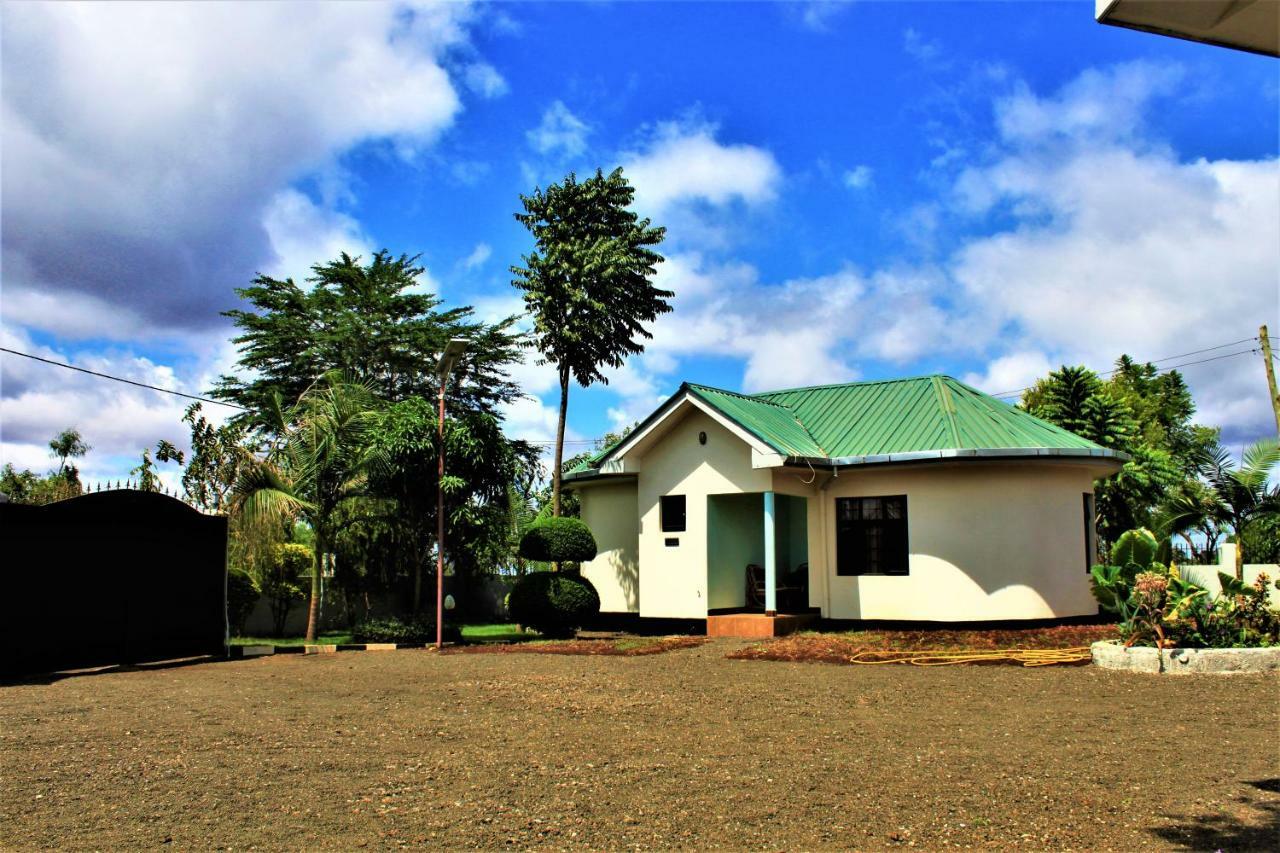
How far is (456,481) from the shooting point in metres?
19.2

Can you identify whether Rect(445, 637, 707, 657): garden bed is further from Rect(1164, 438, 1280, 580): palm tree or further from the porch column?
Rect(1164, 438, 1280, 580): palm tree

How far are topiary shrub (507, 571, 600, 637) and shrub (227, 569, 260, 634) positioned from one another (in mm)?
6680

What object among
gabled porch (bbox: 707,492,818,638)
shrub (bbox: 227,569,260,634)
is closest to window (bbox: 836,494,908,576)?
gabled porch (bbox: 707,492,818,638)

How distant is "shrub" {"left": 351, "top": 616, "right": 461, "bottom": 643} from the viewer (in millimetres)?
19156

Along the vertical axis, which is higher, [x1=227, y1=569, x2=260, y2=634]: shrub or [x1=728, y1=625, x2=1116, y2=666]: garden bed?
[x1=227, y1=569, x2=260, y2=634]: shrub

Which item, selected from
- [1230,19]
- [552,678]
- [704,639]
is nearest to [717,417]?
[704,639]

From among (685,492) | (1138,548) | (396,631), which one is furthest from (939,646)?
(396,631)

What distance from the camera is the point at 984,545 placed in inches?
708

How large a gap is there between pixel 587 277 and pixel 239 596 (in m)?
13.0

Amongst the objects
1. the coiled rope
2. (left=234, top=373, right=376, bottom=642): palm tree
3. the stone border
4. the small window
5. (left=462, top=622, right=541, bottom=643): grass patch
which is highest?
(left=234, top=373, right=376, bottom=642): palm tree

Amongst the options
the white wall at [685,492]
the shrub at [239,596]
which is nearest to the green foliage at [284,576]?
the shrub at [239,596]

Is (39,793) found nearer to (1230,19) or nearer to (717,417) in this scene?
(1230,19)

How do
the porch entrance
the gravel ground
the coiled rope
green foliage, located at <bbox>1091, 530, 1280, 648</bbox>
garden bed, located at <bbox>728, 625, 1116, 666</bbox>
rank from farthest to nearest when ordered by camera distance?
1. the porch entrance
2. garden bed, located at <bbox>728, 625, 1116, 666</bbox>
3. the coiled rope
4. green foliage, located at <bbox>1091, 530, 1280, 648</bbox>
5. the gravel ground

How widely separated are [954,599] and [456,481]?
9.94m
